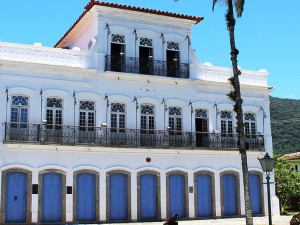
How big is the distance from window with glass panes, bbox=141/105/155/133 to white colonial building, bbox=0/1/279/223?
0.18 feet

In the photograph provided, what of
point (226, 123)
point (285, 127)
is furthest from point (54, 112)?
point (285, 127)

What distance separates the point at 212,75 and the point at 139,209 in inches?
338

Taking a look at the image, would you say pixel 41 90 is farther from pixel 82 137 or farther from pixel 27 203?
pixel 27 203

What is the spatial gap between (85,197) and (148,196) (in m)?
3.28

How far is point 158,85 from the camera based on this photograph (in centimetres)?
2472

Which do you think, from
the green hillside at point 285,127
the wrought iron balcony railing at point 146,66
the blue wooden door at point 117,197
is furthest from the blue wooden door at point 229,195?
the green hillside at point 285,127

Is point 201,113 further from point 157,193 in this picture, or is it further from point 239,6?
point 239,6

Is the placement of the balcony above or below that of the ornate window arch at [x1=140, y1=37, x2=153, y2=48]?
below

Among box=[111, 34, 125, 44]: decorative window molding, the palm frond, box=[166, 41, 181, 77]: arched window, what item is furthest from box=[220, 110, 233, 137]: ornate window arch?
the palm frond

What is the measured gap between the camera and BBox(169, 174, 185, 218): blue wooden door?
24016 millimetres

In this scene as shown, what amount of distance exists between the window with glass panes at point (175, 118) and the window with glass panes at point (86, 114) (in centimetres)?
436

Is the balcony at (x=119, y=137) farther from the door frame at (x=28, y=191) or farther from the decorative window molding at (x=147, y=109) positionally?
the door frame at (x=28, y=191)

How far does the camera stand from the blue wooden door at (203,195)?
24.7 metres

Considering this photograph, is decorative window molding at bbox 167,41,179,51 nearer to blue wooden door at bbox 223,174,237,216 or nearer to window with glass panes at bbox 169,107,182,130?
window with glass panes at bbox 169,107,182,130
